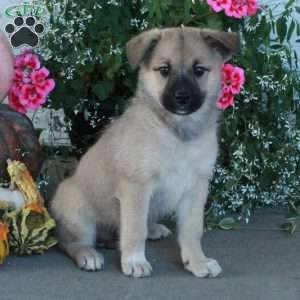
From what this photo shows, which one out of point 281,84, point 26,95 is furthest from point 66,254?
point 281,84

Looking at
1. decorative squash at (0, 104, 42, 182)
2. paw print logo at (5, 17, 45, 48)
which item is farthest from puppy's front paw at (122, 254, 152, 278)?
paw print logo at (5, 17, 45, 48)

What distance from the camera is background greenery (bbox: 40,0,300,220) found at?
5.11m

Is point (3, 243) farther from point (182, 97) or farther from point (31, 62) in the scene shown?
point (31, 62)

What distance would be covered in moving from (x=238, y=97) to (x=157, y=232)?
1.19m

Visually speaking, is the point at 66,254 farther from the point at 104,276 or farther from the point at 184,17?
the point at 184,17

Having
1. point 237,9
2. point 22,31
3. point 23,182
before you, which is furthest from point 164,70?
point 22,31

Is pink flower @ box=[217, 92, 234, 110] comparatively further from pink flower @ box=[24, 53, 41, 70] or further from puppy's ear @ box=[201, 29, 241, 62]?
pink flower @ box=[24, 53, 41, 70]

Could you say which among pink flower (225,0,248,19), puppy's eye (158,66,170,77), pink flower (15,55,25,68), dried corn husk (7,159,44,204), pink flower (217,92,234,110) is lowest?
dried corn husk (7,159,44,204)

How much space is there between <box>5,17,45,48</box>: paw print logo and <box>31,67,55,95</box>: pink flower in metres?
1.45

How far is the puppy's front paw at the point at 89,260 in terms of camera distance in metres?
4.11

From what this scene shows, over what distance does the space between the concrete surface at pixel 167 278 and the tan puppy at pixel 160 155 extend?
0.09 m

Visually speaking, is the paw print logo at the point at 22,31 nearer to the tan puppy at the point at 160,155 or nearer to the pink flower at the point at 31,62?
the pink flower at the point at 31,62

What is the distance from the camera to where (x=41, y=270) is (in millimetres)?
4121

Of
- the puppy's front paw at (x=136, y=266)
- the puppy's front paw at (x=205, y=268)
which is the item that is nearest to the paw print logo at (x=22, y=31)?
the puppy's front paw at (x=136, y=266)
